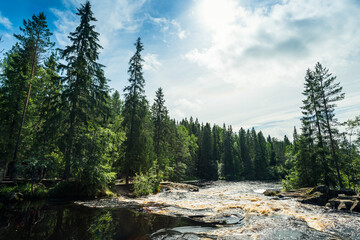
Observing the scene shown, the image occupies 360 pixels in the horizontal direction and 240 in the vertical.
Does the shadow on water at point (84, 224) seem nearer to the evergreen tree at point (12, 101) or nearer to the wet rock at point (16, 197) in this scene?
the wet rock at point (16, 197)

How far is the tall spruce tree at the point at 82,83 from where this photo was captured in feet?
51.5

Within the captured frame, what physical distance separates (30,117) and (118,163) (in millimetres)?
11782

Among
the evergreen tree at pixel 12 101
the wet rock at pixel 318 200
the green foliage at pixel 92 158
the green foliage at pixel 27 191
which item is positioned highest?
the evergreen tree at pixel 12 101

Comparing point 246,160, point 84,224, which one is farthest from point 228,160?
point 84,224

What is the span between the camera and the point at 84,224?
24.9ft

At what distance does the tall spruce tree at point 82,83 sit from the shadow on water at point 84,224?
638 cm

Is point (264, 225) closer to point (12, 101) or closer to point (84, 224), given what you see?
point (84, 224)

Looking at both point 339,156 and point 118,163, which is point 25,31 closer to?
point 118,163

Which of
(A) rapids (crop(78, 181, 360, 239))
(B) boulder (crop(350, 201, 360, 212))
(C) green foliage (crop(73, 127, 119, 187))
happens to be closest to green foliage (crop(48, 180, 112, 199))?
(C) green foliage (crop(73, 127, 119, 187))

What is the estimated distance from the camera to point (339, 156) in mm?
21172

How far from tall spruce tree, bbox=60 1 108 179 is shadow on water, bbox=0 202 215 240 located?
20.9 feet

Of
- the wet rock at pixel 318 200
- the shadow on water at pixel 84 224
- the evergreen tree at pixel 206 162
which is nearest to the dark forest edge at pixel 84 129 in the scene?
the shadow on water at pixel 84 224

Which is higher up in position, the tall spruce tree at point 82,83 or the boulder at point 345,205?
the tall spruce tree at point 82,83

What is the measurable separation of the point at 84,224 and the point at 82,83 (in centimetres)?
1297
